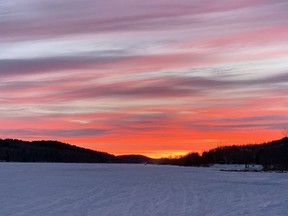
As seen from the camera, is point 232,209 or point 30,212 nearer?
point 30,212

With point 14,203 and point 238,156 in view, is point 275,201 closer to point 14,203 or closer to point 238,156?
point 14,203

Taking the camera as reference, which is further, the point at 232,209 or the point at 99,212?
the point at 232,209

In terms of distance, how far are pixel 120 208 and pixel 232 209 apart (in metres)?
4.45

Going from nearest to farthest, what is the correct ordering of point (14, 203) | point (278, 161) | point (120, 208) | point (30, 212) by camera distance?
1. point (30, 212)
2. point (120, 208)
3. point (14, 203)
4. point (278, 161)

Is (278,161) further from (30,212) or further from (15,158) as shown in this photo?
(30,212)

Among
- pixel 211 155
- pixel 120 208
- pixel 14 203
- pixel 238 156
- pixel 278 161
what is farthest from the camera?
pixel 211 155

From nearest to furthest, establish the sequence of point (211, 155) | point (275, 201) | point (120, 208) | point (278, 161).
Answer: point (120, 208) → point (275, 201) → point (278, 161) → point (211, 155)

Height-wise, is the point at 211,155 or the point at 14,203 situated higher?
the point at 211,155

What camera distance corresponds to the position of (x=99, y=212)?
1945 centimetres

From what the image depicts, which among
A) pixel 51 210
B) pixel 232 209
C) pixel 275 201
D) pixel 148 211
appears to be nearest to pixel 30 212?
pixel 51 210

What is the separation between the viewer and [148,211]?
1998 cm

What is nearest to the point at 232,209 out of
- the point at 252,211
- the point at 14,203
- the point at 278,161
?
the point at 252,211

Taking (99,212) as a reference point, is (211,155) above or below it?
above

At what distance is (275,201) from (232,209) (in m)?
4.90
